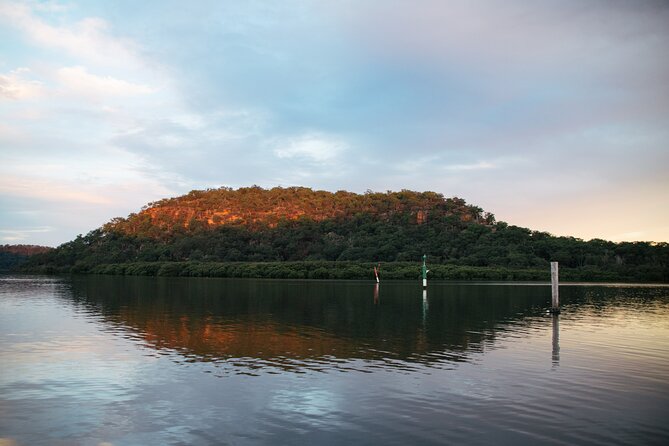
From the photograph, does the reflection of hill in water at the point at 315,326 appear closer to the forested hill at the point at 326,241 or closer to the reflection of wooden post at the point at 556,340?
the reflection of wooden post at the point at 556,340

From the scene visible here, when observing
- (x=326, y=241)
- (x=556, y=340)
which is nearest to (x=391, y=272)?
(x=326, y=241)

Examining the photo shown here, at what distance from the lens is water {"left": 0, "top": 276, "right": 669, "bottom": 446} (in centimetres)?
1114

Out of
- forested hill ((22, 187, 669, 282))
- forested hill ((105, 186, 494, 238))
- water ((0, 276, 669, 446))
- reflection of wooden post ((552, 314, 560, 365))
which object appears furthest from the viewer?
forested hill ((105, 186, 494, 238))

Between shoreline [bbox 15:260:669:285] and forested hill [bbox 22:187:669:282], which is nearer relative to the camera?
shoreline [bbox 15:260:669:285]

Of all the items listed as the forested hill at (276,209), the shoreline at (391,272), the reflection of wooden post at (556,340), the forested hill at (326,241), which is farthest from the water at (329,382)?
the forested hill at (276,209)

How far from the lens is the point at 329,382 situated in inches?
607

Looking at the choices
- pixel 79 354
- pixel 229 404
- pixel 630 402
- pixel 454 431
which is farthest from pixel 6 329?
pixel 630 402

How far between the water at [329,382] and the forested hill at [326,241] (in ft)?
254

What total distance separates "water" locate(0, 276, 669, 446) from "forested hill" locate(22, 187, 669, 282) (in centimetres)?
7740

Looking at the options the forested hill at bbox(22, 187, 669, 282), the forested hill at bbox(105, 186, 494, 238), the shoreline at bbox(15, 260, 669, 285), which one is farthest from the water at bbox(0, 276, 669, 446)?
the forested hill at bbox(105, 186, 494, 238)

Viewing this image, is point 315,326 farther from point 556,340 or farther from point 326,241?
point 326,241

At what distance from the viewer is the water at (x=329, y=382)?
1114cm

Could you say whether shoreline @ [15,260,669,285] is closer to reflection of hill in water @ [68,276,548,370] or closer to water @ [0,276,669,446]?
reflection of hill in water @ [68,276,548,370]

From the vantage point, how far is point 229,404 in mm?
13070
